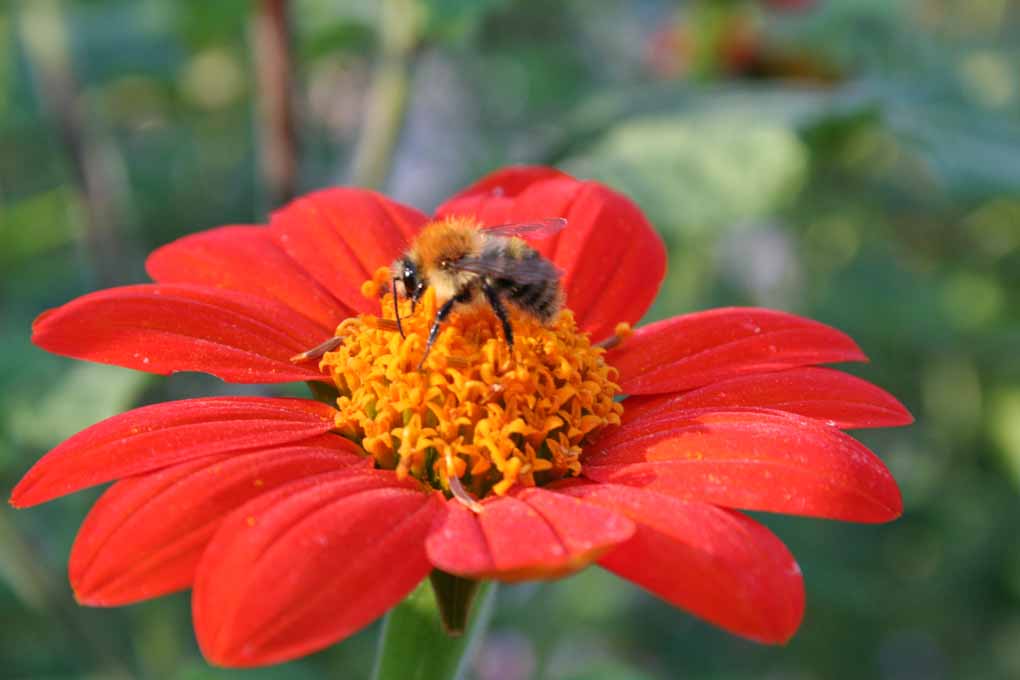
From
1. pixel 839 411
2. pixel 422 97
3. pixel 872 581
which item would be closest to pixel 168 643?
pixel 839 411

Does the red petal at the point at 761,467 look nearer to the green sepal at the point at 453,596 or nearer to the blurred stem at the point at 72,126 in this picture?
the green sepal at the point at 453,596

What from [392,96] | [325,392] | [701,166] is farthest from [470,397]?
[701,166]

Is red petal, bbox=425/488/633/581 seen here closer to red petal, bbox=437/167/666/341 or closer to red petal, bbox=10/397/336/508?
red petal, bbox=10/397/336/508

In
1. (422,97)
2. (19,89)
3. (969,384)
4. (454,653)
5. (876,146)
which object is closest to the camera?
(454,653)

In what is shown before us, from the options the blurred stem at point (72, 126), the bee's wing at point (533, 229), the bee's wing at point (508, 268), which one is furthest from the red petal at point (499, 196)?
the blurred stem at point (72, 126)

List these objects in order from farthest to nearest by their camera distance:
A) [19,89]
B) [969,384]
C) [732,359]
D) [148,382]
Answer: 1. [969,384]
2. [19,89]
3. [148,382]
4. [732,359]

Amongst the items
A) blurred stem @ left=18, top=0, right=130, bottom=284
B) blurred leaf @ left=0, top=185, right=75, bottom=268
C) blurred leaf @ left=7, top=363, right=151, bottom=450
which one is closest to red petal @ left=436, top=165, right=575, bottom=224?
blurred leaf @ left=7, top=363, right=151, bottom=450

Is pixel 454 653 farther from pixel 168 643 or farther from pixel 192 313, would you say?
pixel 168 643
